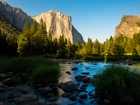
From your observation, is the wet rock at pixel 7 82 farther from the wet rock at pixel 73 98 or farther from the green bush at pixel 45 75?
the wet rock at pixel 73 98

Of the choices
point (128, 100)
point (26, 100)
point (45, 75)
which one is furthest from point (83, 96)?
point (45, 75)

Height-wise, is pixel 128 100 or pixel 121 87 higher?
pixel 121 87

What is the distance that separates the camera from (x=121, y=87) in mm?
11000

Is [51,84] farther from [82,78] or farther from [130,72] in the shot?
[130,72]

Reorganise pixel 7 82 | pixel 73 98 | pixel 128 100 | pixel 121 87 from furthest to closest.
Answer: pixel 7 82, pixel 73 98, pixel 121 87, pixel 128 100

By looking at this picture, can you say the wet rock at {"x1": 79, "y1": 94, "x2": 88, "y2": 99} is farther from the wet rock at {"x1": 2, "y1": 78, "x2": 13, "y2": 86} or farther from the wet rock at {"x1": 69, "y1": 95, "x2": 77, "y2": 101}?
the wet rock at {"x1": 2, "y1": 78, "x2": 13, "y2": 86}

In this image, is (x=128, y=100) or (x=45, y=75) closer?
(x=128, y=100)

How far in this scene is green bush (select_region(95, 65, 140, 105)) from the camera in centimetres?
1092

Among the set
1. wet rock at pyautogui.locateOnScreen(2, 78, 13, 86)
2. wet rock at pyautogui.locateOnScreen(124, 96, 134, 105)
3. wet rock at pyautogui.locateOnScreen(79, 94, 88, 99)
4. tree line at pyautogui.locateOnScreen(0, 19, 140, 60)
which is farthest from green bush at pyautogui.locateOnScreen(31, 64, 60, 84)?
tree line at pyautogui.locateOnScreen(0, 19, 140, 60)

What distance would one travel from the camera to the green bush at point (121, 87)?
10922 mm

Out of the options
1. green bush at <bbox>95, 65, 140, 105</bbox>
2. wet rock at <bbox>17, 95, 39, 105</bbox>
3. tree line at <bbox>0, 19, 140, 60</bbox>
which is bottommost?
wet rock at <bbox>17, 95, 39, 105</bbox>

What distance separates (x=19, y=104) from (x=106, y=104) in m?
5.18

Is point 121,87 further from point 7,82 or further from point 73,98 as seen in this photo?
point 7,82

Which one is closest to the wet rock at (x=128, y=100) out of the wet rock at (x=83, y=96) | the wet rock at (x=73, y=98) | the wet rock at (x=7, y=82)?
the wet rock at (x=83, y=96)
